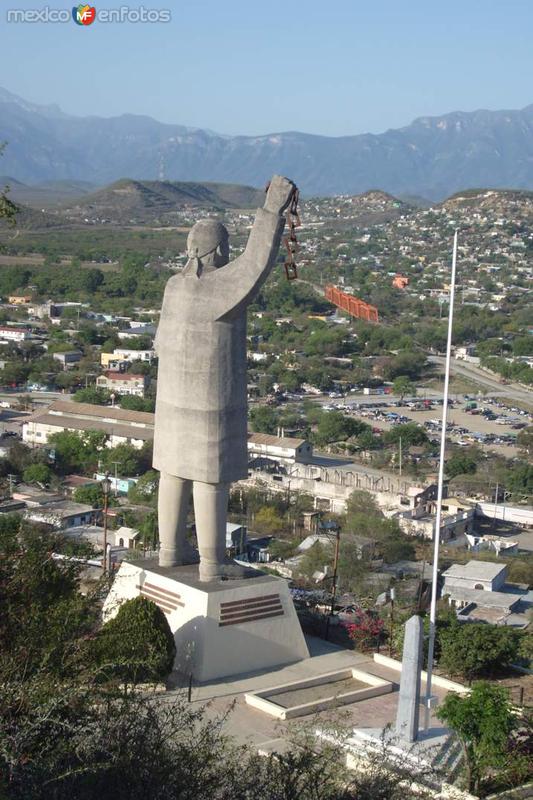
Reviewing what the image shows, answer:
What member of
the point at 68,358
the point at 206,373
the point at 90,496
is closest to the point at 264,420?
the point at 90,496

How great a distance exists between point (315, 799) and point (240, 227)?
135345 millimetres

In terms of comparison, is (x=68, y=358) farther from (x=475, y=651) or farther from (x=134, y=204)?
(x=134, y=204)

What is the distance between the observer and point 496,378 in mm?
58875

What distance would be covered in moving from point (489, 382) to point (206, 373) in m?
46.1

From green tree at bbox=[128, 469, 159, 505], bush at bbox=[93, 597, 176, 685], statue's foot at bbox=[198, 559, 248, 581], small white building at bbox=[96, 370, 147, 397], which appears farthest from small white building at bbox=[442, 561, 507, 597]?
small white building at bbox=[96, 370, 147, 397]

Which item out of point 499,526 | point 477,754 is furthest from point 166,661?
point 499,526

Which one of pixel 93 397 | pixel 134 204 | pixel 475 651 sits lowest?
pixel 93 397

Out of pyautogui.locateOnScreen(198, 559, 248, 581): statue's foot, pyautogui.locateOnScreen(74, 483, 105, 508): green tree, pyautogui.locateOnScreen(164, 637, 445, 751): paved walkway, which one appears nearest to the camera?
pyautogui.locateOnScreen(164, 637, 445, 751): paved walkway

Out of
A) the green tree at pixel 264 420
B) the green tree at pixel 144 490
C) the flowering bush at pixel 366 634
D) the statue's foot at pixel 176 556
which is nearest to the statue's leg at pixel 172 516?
the statue's foot at pixel 176 556

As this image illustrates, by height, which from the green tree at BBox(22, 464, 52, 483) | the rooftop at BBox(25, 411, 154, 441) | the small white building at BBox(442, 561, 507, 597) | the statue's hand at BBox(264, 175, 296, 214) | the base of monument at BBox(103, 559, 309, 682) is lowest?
the green tree at BBox(22, 464, 52, 483)

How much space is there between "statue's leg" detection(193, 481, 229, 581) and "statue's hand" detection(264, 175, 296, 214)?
2.81 m

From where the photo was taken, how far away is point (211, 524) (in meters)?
→ 13.0

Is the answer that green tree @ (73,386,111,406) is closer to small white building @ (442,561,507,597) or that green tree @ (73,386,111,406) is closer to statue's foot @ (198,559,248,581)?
small white building @ (442,561,507,597)

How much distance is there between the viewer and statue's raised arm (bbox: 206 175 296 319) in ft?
39.3
